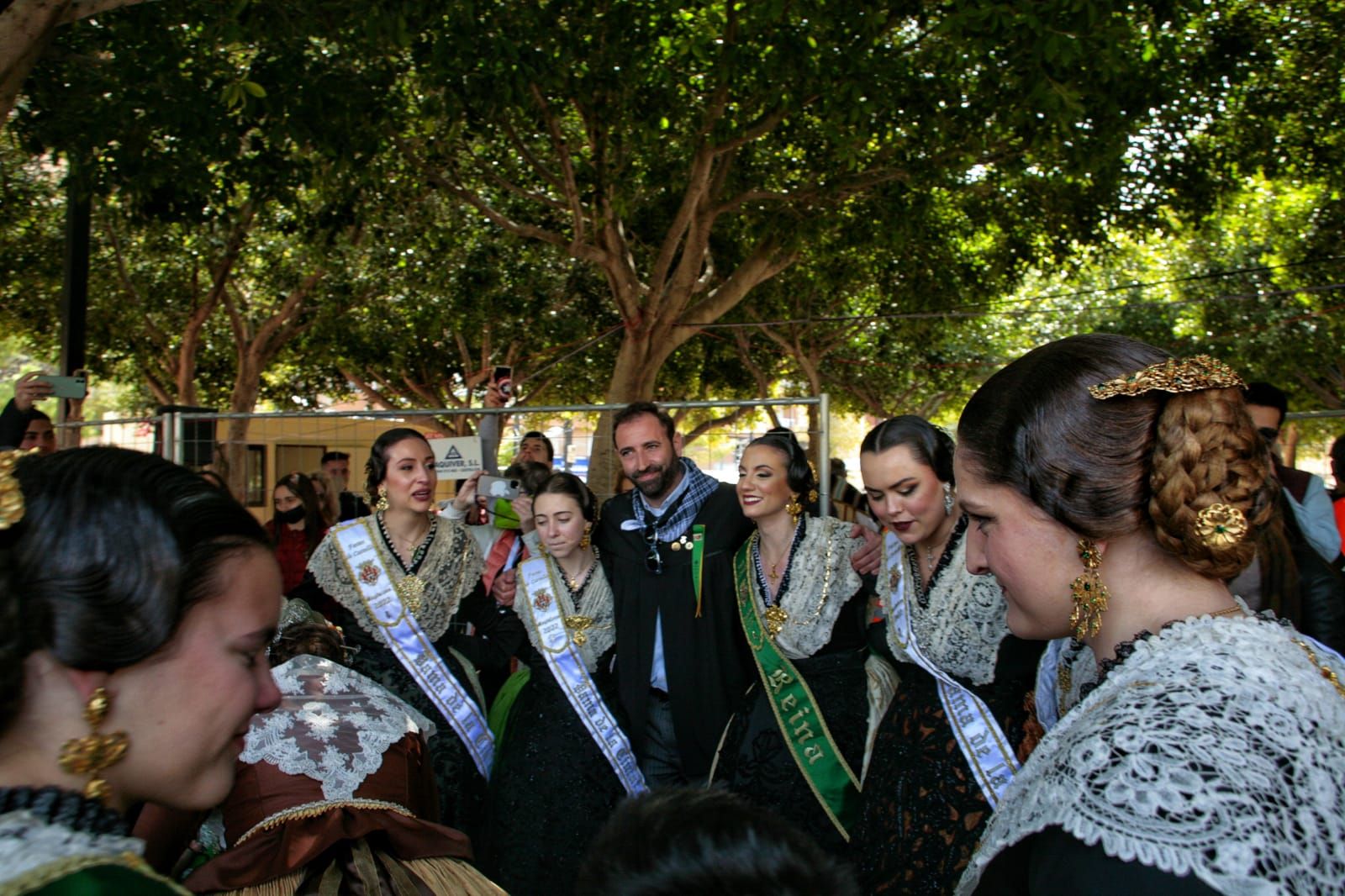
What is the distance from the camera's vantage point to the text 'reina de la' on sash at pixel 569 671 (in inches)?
160

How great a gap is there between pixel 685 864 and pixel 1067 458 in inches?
27.6

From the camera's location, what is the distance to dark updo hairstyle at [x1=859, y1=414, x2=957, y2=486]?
3.36 metres

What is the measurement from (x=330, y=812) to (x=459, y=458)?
3876 millimetres

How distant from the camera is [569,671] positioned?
13.8 feet

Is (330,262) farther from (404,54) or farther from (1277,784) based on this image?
(1277,784)

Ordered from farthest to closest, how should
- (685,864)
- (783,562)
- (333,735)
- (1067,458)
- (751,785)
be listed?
(783,562) < (751,785) < (333,735) < (1067,458) < (685,864)

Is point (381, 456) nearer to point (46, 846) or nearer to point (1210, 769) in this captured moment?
point (46, 846)

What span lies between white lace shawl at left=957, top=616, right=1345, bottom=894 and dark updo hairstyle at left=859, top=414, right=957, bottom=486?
77.4 inches

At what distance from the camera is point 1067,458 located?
1.43 m

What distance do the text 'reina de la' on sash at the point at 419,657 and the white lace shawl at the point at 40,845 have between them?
9.69 feet

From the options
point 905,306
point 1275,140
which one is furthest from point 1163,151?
point 905,306

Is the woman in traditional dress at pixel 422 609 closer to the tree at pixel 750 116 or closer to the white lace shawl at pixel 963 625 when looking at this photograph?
the white lace shawl at pixel 963 625

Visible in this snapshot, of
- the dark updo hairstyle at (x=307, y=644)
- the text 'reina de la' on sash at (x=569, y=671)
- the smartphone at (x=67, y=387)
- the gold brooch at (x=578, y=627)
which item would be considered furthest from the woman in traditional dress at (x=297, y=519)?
the dark updo hairstyle at (x=307, y=644)

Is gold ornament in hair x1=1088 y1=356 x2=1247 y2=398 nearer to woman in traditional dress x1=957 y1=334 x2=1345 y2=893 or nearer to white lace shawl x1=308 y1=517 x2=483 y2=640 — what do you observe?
woman in traditional dress x1=957 y1=334 x2=1345 y2=893
